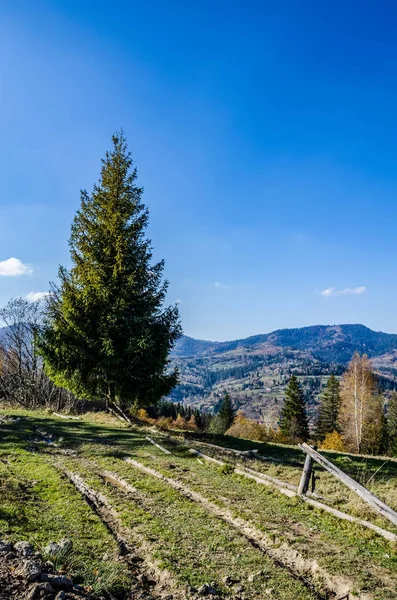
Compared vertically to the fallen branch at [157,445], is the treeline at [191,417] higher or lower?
lower

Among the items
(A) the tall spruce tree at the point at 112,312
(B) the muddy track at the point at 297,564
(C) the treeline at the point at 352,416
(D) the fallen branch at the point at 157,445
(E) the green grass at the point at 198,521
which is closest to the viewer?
(B) the muddy track at the point at 297,564

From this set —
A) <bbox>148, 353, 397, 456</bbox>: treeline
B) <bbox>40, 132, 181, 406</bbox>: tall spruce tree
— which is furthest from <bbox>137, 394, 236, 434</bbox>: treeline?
<bbox>40, 132, 181, 406</bbox>: tall spruce tree

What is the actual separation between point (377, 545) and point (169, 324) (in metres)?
15.7

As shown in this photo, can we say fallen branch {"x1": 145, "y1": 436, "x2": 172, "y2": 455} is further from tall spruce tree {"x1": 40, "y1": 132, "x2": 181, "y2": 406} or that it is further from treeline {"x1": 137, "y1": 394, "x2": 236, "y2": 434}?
treeline {"x1": 137, "y1": 394, "x2": 236, "y2": 434}

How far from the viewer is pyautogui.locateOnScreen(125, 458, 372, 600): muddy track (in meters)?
5.68

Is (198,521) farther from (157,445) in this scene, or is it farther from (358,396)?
(358,396)

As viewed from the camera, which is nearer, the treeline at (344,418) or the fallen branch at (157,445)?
the fallen branch at (157,445)

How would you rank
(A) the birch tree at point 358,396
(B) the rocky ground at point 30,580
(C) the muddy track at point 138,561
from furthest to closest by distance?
(A) the birch tree at point 358,396 < (C) the muddy track at point 138,561 < (B) the rocky ground at point 30,580

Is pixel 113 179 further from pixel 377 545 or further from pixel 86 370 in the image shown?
pixel 377 545

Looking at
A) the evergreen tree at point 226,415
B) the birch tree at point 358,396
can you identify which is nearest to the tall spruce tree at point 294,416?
the birch tree at point 358,396

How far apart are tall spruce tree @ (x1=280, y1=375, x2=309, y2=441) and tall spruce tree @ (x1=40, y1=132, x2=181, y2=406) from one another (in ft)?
150

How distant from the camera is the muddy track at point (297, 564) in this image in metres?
5.68

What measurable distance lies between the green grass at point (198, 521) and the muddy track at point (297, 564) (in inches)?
5.3

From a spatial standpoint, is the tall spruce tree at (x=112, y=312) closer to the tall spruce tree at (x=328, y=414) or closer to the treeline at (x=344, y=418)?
the treeline at (x=344, y=418)
